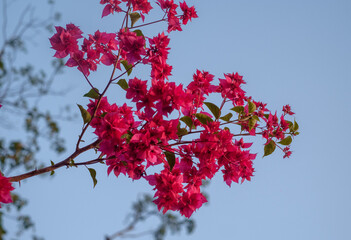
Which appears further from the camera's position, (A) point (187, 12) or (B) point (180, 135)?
(A) point (187, 12)

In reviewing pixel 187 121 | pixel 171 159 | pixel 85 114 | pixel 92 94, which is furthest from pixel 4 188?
pixel 187 121

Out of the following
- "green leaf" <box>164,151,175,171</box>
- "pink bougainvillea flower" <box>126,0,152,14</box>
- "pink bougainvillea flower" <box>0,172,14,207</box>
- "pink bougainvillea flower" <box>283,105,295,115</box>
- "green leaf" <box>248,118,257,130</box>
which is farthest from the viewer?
"pink bougainvillea flower" <box>283,105,295,115</box>

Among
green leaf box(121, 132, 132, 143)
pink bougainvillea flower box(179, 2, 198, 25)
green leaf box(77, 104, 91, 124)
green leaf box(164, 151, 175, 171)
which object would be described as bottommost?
green leaf box(164, 151, 175, 171)

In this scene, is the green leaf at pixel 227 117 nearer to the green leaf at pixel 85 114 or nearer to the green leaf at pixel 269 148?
the green leaf at pixel 269 148

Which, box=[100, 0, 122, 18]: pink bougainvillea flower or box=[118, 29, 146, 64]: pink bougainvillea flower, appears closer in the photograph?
box=[118, 29, 146, 64]: pink bougainvillea flower

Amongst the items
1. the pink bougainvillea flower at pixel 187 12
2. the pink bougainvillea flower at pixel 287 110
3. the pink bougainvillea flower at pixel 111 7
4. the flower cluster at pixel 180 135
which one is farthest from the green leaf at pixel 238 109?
the pink bougainvillea flower at pixel 111 7

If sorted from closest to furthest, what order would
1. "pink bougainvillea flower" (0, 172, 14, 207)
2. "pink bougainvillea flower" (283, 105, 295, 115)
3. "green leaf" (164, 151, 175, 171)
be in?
"pink bougainvillea flower" (0, 172, 14, 207) < "green leaf" (164, 151, 175, 171) < "pink bougainvillea flower" (283, 105, 295, 115)

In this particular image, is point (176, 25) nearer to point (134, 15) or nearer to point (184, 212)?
point (134, 15)

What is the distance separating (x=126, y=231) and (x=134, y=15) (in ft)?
26.1

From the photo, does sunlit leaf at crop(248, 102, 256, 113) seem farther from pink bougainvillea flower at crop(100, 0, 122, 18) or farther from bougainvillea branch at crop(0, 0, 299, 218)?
pink bougainvillea flower at crop(100, 0, 122, 18)

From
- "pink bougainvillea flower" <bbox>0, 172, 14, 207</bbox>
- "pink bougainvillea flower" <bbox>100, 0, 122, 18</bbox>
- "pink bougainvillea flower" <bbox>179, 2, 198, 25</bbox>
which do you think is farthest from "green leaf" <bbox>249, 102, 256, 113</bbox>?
"pink bougainvillea flower" <bbox>0, 172, 14, 207</bbox>

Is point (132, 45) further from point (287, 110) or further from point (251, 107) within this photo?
point (287, 110)

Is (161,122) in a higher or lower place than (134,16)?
lower

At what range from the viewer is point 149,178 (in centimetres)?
167
